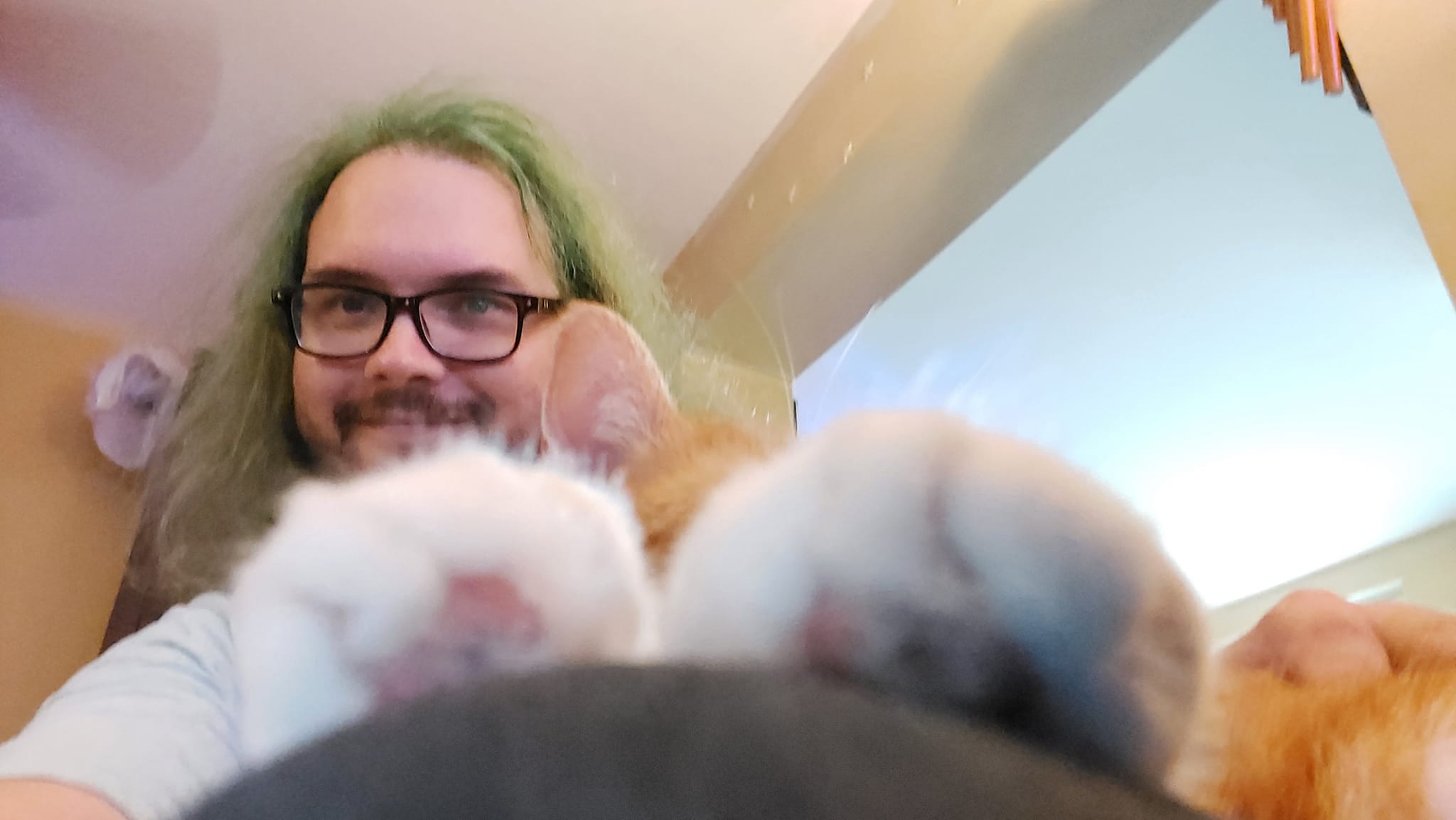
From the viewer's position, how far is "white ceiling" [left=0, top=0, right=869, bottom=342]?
1.33 metres

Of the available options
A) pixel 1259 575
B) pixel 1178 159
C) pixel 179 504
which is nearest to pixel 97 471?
pixel 179 504

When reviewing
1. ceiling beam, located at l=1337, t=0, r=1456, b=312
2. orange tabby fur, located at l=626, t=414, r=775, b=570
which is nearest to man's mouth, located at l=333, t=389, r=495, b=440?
orange tabby fur, located at l=626, t=414, r=775, b=570

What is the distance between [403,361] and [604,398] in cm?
48

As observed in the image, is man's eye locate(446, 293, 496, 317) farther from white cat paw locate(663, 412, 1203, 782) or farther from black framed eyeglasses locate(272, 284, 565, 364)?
white cat paw locate(663, 412, 1203, 782)

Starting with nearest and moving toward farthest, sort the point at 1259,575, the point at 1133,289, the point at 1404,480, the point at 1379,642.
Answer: the point at 1379,642 → the point at 1133,289 → the point at 1404,480 → the point at 1259,575

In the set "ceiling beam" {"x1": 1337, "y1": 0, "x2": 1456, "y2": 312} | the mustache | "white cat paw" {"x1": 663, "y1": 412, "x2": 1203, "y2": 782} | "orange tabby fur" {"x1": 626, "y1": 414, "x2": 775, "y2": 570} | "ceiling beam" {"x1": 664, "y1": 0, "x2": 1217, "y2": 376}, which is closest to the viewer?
"white cat paw" {"x1": 663, "y1": 412, "x2": 1203, "y2": 782}

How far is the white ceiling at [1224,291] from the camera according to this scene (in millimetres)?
1351

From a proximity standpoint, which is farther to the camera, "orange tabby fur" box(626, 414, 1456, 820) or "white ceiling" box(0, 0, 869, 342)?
"white ceiling" box(0, 0, 869, 342)

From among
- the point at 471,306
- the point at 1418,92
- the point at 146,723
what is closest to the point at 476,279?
the point at 471,306

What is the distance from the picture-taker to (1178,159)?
1.44 meters

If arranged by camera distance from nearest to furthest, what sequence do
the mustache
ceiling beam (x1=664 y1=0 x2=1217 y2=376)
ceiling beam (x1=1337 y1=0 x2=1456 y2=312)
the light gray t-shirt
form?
the light gray t-shirt, ceiling beam (x1=1337 y1=0 x2=1456 y2=312), the mustache, ceiling beam (x1=664 y1=0 x2=1217 y2=376)

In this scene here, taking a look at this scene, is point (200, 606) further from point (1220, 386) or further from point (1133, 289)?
point (1220, 386)

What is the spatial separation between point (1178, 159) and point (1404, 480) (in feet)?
5.06

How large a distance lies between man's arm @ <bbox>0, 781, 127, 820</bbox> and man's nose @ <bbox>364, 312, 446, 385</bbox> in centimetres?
47
